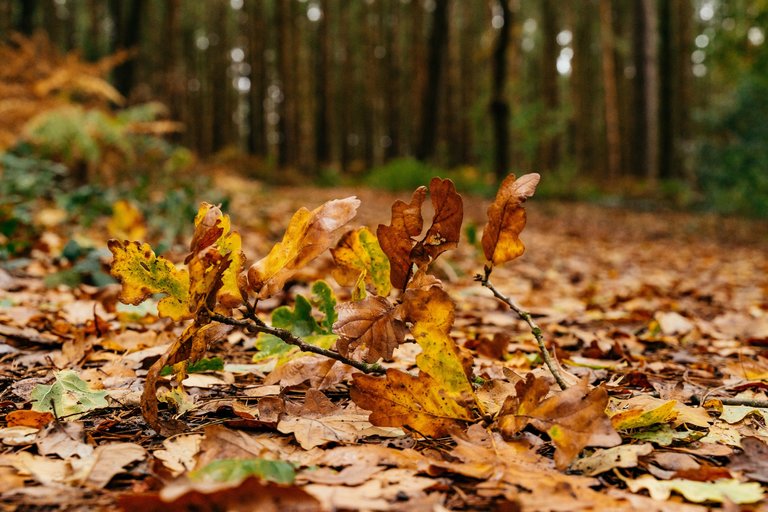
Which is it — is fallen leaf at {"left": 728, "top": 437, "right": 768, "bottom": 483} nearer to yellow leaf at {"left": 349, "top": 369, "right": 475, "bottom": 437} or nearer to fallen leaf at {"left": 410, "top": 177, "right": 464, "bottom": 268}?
yellow leaf at {"left": 349, "top": 369, "right": 475, "bottom": 437}

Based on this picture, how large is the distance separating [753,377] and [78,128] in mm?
4811

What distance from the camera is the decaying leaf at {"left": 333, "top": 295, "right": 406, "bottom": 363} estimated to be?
3.59 ft

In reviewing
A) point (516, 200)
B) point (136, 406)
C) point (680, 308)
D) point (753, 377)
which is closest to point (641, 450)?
point (516, 200)

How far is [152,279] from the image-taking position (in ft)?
3.52

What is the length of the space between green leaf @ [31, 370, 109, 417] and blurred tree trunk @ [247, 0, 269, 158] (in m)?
19.3

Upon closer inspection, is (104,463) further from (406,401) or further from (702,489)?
(702,489)

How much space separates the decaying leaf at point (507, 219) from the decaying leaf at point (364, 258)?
0.71 feet

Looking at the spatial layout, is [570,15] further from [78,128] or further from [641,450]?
[641,450]

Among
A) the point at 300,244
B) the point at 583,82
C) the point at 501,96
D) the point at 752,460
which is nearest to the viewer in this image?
the point at 752,460

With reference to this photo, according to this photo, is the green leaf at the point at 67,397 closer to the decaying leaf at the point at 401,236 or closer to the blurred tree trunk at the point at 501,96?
the decaying leaf at the point at 401,236

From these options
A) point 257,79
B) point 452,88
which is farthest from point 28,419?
point 257,79

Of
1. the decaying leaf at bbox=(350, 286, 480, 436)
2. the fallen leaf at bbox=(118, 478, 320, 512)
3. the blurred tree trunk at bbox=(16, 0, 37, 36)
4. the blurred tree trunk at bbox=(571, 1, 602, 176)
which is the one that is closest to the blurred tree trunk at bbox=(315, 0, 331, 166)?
the blurred tree trunk at bbox=(571, 1, 602, 176)

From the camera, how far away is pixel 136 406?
46.9 inches

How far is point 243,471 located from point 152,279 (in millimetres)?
398
